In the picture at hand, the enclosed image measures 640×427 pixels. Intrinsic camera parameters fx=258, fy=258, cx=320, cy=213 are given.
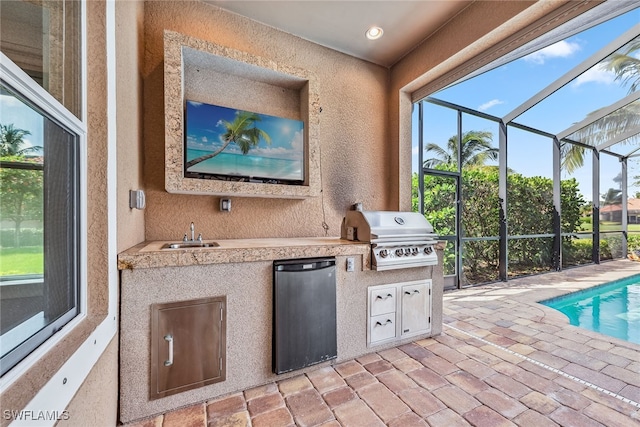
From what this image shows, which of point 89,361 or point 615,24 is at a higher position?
point 615,24

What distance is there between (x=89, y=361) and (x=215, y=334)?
2.74 feet

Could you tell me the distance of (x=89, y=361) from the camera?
113cm

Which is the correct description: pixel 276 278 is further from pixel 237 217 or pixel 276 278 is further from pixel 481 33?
pixel 481 33

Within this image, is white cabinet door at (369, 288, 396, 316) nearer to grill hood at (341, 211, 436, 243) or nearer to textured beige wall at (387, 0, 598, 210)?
grill hood at (341, 211, 436, 243)

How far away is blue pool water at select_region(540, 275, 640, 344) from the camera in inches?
139

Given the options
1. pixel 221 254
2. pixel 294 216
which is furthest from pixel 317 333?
pixel 294 216

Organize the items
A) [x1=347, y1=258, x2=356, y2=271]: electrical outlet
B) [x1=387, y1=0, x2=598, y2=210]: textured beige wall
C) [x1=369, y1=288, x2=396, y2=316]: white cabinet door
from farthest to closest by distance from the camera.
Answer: [x1=369, y1=288, x2=396, y2=316]: white cabinet door → [x1=347, y1=258, x2=356, y2=271]: electrical outlet → [x1=387, y1=0, x2=598, y2=210]: textured beige wall

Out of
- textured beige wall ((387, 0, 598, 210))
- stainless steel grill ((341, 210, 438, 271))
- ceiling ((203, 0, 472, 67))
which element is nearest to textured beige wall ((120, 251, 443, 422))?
stainless steel grill ((341, 210, 438, 271))

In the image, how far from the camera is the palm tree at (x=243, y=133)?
106 inches

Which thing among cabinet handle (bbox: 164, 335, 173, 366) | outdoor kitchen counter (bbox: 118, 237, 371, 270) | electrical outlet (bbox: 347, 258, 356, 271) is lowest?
cabinet handle (bbox: 164, 335, 173, 366)

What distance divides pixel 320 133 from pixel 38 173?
2813 millimetres

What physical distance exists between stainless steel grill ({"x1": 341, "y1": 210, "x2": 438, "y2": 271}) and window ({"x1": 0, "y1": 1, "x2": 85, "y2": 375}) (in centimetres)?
209

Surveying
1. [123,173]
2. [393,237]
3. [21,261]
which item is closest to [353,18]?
[393,237]

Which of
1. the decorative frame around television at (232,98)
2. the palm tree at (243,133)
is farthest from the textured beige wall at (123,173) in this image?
the palm tree at (243,133)
